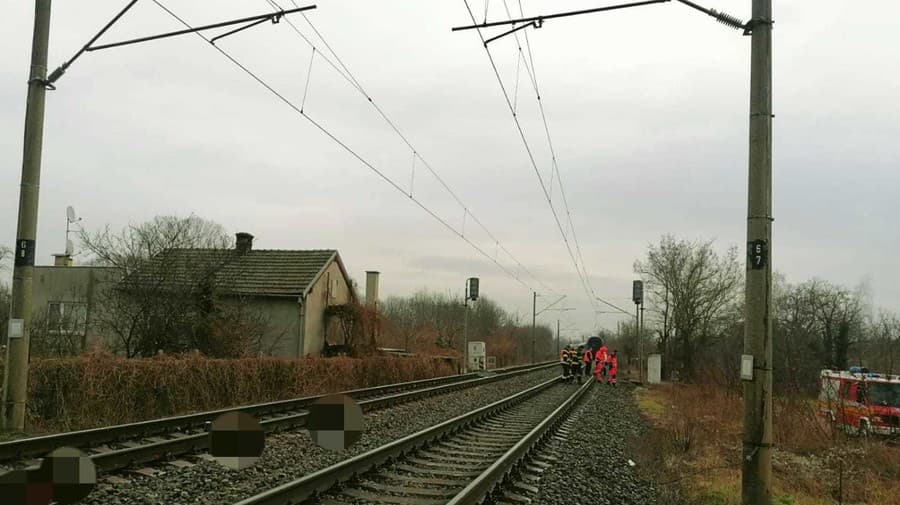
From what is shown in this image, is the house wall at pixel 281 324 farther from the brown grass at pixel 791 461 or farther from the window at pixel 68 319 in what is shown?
the brown grass at pixel 791 461

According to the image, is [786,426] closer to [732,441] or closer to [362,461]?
[732,441]

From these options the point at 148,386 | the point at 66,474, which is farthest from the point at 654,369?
the point at 66,474

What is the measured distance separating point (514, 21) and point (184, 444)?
25.5ft

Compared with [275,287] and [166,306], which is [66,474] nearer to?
[166,306]

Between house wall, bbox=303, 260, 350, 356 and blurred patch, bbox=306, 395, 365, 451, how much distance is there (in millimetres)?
27805

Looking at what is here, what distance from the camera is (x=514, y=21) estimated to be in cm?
1011

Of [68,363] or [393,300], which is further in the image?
[393,300]

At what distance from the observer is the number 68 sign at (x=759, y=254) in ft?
26.4

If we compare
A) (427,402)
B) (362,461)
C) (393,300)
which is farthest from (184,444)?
(393,300)

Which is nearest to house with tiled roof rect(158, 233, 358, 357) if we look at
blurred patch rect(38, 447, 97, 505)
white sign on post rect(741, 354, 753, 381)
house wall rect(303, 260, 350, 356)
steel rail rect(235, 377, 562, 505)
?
house wall rect(303, 260, 350, 356)

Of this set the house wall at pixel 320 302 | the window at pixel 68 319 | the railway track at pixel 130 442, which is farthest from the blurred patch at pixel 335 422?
the house wall at pixel 320 302

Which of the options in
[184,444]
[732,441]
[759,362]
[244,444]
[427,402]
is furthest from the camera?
[427,402]

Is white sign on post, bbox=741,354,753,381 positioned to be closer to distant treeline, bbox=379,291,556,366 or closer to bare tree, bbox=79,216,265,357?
bare tree, bbox=79,216,265,357

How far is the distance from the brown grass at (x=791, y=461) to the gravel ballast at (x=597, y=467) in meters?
0.61
